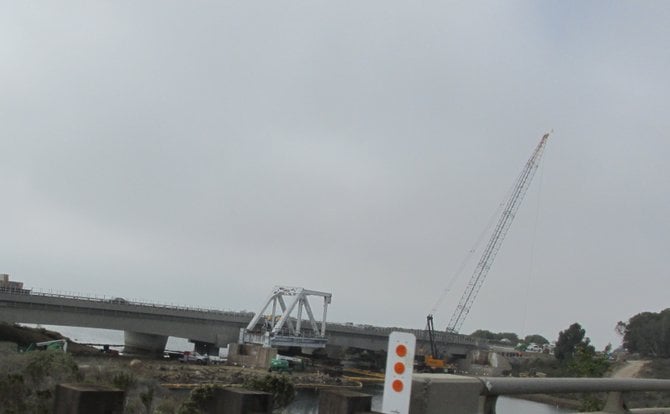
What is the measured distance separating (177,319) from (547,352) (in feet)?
161

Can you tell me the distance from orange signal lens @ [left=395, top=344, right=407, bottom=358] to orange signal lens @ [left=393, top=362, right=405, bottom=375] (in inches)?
2.5

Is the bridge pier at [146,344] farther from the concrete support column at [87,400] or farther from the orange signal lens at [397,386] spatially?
the concrete support column at [87,400]

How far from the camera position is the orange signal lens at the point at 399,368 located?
16.3ft

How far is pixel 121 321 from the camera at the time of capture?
81750 mm

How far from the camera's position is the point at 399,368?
4992 mm

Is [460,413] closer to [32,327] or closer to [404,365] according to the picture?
[404,365]

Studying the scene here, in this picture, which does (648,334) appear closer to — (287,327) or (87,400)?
(287,327)

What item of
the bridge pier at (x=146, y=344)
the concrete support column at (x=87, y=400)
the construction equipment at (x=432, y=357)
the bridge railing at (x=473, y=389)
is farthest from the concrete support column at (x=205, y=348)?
the concrete support column at (x=87, y=400)

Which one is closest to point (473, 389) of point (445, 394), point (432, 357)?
point (445, 394)

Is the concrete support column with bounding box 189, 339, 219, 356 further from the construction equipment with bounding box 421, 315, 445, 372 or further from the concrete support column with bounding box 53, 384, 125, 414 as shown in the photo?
the concrete support column with bounding box 53, 384, 125, 414

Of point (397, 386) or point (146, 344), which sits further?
point (146, 344)

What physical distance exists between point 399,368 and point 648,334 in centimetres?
11665

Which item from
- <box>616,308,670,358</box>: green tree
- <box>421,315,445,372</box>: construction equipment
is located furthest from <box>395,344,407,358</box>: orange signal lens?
<box>421,315,445,372</box>: construction equipment

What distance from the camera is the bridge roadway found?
2963 inches
